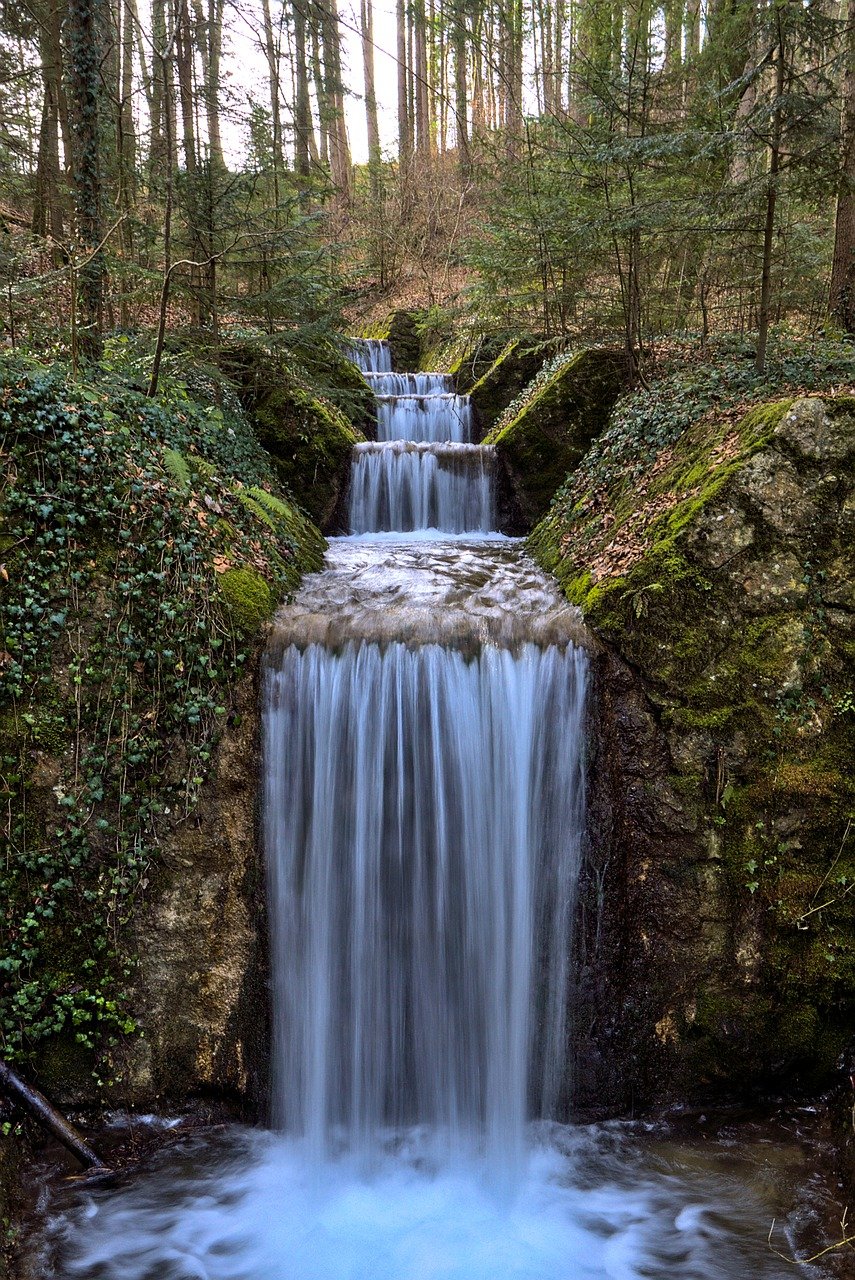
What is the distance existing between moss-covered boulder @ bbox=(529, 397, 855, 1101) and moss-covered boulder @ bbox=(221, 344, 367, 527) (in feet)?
16.0

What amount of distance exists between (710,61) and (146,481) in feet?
29.5

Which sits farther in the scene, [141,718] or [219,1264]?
[141,718]

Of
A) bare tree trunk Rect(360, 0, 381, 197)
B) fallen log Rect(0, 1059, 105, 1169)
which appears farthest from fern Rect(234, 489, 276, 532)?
bare tree trunk Rect(360, 0, 381, 197)

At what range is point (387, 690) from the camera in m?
5.34

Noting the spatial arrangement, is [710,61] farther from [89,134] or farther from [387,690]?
[387,690]

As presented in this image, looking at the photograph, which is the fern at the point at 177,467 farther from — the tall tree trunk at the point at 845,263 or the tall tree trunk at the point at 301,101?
the tall tree trunk at the point at 845,263

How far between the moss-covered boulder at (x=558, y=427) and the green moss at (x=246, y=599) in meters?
4.49

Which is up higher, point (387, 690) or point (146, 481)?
point (146, 481)

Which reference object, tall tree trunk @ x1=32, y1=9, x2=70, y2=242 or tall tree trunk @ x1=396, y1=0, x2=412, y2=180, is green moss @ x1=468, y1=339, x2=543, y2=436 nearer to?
tall tree trunk @ x1=32, y1=9, x2=70, y2=242

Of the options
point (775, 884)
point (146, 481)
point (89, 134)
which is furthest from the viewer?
point (89, 134)

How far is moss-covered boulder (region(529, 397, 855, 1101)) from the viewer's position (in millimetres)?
5062

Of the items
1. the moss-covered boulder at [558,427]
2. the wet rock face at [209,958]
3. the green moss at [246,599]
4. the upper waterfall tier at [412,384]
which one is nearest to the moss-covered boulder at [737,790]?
the wet rock face at [209,958]

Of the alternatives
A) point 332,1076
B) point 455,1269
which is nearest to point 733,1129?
point 455,1269

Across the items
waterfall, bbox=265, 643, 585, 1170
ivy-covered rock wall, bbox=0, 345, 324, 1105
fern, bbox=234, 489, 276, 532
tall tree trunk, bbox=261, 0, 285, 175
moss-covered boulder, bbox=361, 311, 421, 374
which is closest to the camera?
ivy-covered rock wall, bbox=0, 345, 324, 1105
